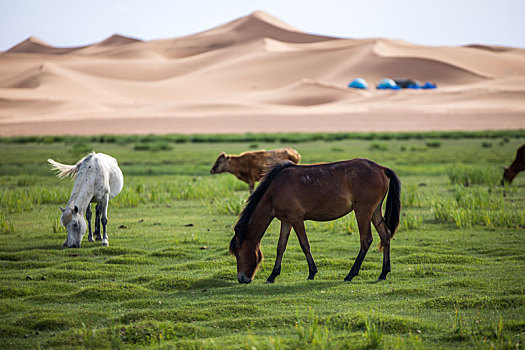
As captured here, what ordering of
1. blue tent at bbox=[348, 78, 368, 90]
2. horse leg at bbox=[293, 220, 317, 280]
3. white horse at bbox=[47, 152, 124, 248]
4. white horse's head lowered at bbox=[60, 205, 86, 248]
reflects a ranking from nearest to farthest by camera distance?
horse leg at bbox=[293, 220, 317, 280], white horse's head lowered at bbox=[60, 205, 86, 248], white horse at bbox=[47, 152, 124, 248], blue tent at bbox=[348, 78, 368, 90]

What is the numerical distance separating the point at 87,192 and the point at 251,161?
30.4ft

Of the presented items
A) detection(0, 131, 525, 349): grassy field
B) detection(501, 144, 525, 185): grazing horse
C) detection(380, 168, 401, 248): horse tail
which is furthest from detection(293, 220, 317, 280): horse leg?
detection(501, 144, 525, 185): grazing horse

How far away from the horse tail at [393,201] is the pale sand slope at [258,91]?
55.3 meters

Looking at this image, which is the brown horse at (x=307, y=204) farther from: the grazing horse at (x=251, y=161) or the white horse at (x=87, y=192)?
the grazing horse at (x=251, y=161)

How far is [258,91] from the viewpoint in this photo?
12062 centimetres

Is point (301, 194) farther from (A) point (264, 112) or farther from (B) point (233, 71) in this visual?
(B) point (233, 71)

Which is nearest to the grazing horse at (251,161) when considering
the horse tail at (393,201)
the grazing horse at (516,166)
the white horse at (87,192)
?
the grazing horse at (516,166)

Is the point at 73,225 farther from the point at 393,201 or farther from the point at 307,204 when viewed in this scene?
the point at 393,201

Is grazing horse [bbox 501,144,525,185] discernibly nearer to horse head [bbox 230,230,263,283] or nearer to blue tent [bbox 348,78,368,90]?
horse head [bbox 230,230,263,283]

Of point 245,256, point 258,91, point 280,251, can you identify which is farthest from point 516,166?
point 258,91

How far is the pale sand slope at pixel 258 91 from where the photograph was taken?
234 ft

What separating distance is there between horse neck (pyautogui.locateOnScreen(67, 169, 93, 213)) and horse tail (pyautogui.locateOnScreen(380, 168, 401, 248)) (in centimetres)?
587

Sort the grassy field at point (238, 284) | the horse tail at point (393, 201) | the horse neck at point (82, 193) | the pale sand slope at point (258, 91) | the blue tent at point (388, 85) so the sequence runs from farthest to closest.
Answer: the blue tent at point (388, 85)
the pale sand slope at point (258, 91)
the horse neck at point (82, 193)
the horse tail at point (393, 201)
the grassy field at point (238, 284)

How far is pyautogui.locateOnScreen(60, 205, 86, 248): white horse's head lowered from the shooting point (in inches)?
459
